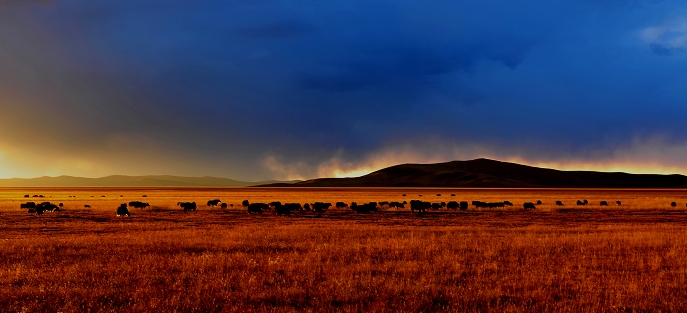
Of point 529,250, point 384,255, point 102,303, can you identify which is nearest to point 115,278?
point 102,303

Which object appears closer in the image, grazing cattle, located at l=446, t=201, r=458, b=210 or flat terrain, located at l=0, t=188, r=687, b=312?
flat terrain, located at l=0, t=188, r=687, b=312

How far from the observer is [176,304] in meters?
8.95

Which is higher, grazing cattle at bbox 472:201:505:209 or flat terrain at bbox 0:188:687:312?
grazing cattle at bbox 472:201:505:209

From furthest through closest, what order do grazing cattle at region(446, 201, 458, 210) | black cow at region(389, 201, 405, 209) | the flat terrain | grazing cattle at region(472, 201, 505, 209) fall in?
1. grazing cattle at region(472, 201, 505, 209)
2. black cow at region(389, 201, 405, 209)
3. grazing cattle at region(446, 201, 458, 210)
4. the flat terrain

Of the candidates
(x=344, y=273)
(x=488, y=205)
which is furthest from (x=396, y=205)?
(x=344, y=273)

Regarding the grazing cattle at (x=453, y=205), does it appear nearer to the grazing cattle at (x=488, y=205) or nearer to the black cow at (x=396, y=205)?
the grazing cattle at (x=488, y=205)

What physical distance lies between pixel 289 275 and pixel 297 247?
524cm

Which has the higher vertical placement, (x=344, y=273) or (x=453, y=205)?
(x=453, y=205)

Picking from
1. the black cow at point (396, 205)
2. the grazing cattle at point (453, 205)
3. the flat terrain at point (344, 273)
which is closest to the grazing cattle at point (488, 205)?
the grazing cattle at point (453, 205)

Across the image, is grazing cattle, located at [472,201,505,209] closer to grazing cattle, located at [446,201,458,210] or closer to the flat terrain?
grazing cattle, located at [446,201,458,210]

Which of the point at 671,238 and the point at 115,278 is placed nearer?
the point at 115,278

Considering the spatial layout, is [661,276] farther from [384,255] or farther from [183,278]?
[183,278]

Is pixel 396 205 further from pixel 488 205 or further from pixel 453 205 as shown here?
pixel 488 205

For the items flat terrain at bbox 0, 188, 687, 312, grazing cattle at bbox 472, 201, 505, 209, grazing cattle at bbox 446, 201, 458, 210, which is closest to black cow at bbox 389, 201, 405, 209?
grazing cattle at bbox 446, 201, 458, 210
